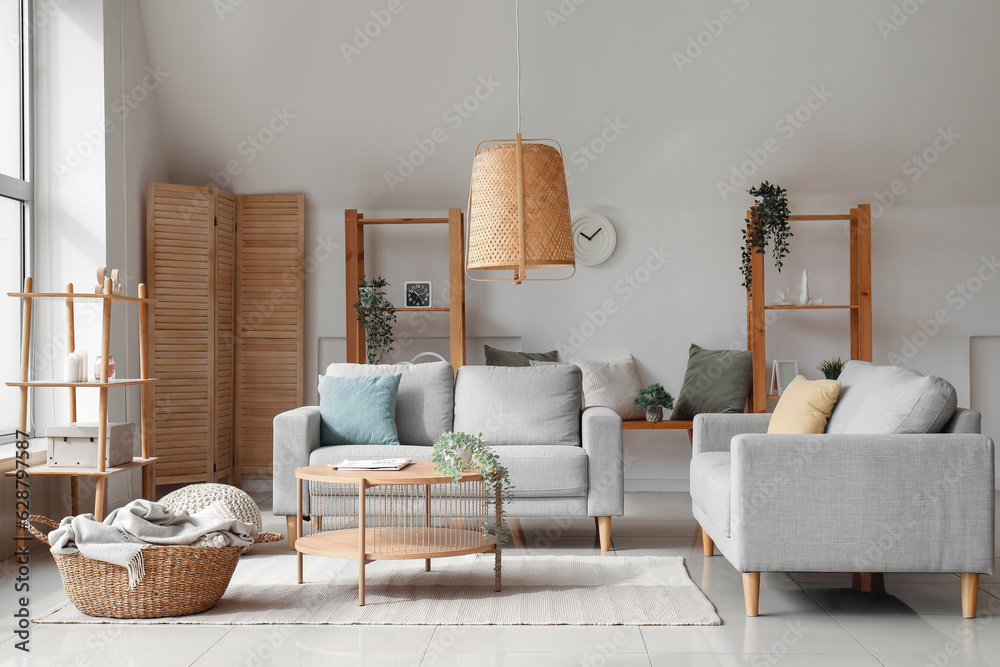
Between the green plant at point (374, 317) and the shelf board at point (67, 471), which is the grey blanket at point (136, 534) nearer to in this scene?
the shelf board at point (67, 471)

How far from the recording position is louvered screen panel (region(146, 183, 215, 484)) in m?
5.41

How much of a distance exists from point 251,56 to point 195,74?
1.36ft

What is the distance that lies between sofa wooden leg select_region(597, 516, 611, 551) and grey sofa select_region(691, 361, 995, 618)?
42.6 inches

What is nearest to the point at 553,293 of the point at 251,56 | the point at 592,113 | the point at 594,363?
the point at 594,363

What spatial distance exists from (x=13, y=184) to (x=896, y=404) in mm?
4292

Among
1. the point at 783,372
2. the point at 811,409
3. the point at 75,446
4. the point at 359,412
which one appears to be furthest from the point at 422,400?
the point at 783,372

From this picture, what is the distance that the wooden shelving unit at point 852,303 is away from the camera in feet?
18.4

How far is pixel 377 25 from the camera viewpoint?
5316 millimetres

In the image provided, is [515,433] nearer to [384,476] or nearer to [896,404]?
[384,476]

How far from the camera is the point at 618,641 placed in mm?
2799

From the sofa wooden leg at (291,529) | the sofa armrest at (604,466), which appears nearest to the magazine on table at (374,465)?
the sofa wooden leg at (291,529)

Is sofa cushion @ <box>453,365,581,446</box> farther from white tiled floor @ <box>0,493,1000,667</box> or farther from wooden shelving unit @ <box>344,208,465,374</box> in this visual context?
white tiled floor @ <box>0,493,1000,667</box>

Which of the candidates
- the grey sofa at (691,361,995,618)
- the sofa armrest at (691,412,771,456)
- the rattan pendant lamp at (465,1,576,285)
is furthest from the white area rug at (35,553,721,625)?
the rattan pendant lamp at (465,1,576,285)

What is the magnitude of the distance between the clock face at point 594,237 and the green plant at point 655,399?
A: 40.2 inches
